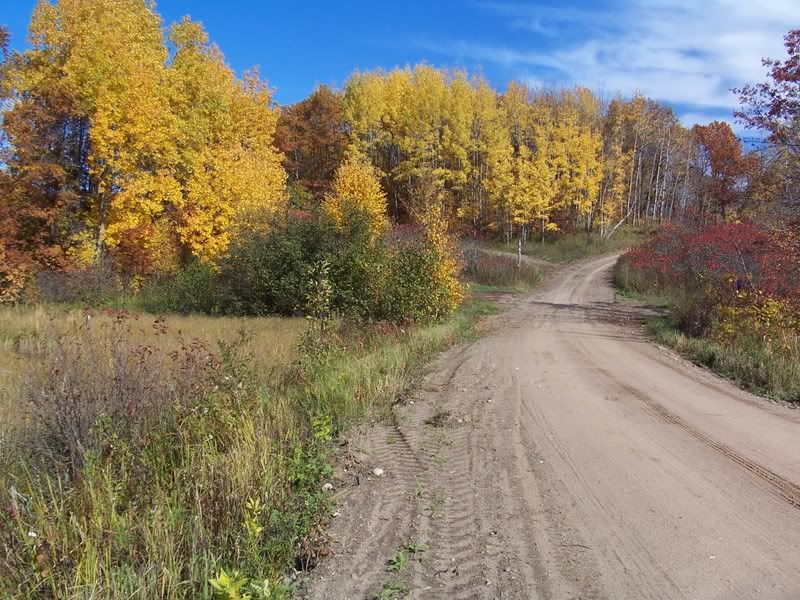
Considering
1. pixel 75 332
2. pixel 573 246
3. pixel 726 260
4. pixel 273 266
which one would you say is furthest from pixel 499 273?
pixel 75 332

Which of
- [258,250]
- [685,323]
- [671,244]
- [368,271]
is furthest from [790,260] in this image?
[671,244]

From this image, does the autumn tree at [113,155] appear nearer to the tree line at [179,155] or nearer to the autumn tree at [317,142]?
the tree line at [179,155]

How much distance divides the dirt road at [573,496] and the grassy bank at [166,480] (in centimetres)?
49

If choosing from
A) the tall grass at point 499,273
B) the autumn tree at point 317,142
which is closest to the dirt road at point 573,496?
the tall grass at point 499,273

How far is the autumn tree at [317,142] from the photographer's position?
174 ft

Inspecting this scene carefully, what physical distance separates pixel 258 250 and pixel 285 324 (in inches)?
241

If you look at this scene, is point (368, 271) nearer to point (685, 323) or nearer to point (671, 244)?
point (685, 323)

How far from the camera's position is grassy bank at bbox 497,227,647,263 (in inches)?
1859

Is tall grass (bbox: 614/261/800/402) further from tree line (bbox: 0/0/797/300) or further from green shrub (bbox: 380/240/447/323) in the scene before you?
green shrub (bbox: 380/240/447/323)

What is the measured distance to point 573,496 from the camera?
205 inches

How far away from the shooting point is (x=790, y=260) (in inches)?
522

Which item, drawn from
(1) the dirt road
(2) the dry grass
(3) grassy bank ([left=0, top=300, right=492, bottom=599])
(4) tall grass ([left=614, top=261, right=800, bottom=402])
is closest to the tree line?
(4) tall grass ([left=614, top=261, right=800, bottom=402])

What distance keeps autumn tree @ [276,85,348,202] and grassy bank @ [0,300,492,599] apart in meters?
46.9

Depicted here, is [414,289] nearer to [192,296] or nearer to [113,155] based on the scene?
[192,296]
